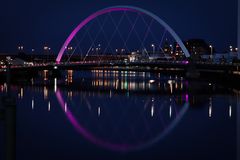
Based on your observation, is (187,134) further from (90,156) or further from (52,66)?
(52,66)

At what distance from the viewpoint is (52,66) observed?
6125 centimetres

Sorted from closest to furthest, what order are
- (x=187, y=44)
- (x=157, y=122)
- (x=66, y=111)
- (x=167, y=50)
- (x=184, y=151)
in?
(x=184, y=151)
(x=157, y=122)
(x=66, y=111)
(x=187, y=44)
(x=167, y=50)

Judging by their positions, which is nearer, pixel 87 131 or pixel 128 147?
pixel 128 147

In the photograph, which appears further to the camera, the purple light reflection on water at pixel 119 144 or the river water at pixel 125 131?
the purple light reflection on water at pixel 119 144

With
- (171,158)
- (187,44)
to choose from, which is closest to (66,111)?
(171,158)

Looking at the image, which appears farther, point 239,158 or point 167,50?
point 167,50

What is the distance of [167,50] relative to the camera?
143625 millimetres

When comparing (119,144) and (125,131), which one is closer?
(119,144)

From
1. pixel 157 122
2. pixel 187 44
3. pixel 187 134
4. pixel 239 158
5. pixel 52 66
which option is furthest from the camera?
pixel 187 44

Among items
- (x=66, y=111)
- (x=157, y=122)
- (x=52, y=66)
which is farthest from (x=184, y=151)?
(x=52, y=66)

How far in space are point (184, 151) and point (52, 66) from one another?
49.6 m

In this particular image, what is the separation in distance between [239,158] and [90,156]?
4.48 m

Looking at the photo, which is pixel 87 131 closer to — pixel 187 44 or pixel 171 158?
pixel 171 158

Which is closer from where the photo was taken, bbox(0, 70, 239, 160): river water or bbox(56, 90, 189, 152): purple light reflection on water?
bbox(0, 70, 239, 160): river water
